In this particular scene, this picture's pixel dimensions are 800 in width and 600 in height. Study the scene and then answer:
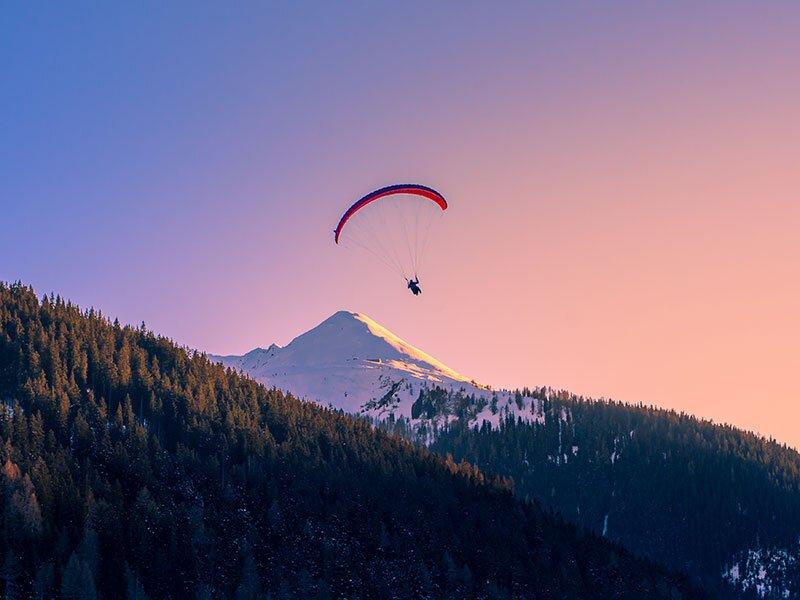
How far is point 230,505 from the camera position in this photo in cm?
14188

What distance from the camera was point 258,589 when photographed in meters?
118

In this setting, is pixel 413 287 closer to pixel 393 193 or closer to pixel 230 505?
pixel 393 193

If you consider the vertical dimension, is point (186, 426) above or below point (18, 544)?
above

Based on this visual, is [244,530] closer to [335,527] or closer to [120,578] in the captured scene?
[335,527]

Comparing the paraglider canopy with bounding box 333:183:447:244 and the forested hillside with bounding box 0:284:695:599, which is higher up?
the paraglider canopy with bounding box 333:183:447:244

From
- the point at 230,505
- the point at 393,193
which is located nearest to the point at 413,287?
the point at 393,193

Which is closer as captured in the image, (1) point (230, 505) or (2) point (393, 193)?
(2) point (393, 193)

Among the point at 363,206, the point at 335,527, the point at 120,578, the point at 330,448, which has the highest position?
the point at 363,206

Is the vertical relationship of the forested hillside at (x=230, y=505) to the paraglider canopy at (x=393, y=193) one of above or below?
below

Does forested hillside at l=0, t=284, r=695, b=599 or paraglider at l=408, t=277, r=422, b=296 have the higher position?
paraglider at l=408, t=277, r=422, b=296

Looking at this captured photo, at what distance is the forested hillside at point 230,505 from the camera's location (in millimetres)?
117688

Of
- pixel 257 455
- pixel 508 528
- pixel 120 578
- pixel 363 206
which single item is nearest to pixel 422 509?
pixel 508 528

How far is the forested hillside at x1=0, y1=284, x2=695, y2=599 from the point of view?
11769cm

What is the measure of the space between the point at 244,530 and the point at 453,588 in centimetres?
3084
